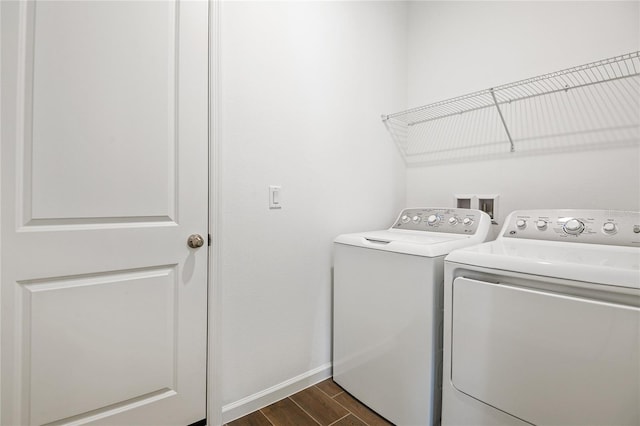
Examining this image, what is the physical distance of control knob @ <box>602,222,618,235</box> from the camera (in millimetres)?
1269

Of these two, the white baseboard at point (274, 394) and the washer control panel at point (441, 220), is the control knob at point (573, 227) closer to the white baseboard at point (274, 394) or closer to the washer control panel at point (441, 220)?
the washer control panel at point (441, 220)

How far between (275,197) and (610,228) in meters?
1.48

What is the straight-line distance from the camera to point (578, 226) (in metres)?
1.35

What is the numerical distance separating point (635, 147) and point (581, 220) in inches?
17.5

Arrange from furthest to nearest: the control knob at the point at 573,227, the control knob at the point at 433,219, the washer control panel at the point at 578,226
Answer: the control knob at the point at 433,219, the control knob at the point at 573,227, the washer control panel at the point at 578,226

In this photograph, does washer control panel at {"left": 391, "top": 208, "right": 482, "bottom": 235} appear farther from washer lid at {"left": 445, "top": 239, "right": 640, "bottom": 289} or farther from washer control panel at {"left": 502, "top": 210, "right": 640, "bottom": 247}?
washer lid at {"left": 445, "top": 239, "right": 640, "bottom": 289}

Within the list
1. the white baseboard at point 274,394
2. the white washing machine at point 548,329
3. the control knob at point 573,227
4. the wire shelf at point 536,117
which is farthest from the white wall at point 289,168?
the control knob at point 573,227

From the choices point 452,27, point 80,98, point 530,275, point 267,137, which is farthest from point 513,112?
point 80,98

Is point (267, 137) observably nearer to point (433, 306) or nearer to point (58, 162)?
point (58, 162)

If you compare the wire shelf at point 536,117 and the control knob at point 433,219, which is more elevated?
the wire shelf at point 536,117

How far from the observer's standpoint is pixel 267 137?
1528 millimetres

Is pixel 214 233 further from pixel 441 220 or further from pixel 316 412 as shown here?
pixel 441 220

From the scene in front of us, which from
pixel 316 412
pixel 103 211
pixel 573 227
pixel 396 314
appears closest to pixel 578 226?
pixel 573 227

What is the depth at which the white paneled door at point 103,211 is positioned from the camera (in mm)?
1021
